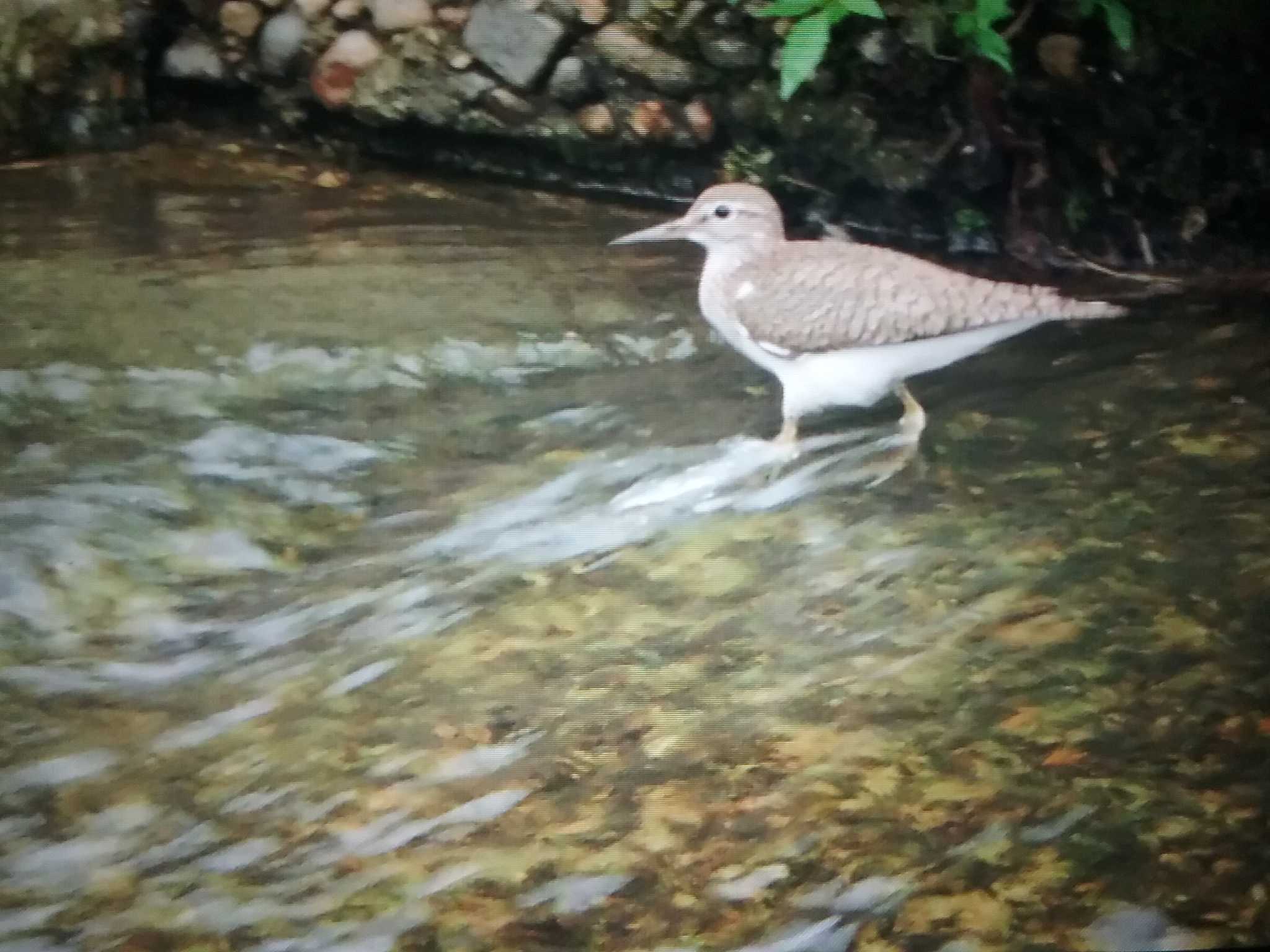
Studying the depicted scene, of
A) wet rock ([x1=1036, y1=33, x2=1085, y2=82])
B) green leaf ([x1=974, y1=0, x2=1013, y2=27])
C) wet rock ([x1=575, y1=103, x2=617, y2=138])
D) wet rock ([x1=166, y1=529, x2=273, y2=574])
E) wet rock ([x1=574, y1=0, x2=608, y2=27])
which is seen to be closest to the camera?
wet rock ([x1=166, y1=529, x2=273, y2=574])

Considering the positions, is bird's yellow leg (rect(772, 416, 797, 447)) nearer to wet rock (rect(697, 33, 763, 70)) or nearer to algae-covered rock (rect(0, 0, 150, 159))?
wet rock (rect(697, 33, 763, 70))

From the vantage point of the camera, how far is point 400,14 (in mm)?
2266

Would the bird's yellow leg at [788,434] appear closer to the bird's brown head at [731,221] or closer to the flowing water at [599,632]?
the flowing water at [599,632]

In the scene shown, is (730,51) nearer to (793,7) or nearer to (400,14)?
(793,7)

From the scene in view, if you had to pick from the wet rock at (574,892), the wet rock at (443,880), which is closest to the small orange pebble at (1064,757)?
the wet rock at (574,892)

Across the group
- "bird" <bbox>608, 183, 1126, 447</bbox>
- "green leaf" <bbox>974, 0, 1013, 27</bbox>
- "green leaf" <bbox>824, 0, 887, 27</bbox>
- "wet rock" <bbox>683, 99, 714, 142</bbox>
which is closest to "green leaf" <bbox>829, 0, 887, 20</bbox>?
"green leaf" <bbox>824, 0, 887, 27</bbox>

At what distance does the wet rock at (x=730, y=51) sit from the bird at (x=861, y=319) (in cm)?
53

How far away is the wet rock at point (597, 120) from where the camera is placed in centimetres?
216

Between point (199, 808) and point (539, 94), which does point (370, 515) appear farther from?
point (539, 94)

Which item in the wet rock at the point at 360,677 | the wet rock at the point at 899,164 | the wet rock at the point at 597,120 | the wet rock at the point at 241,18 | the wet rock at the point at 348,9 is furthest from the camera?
the wet rock at the point at 241,18

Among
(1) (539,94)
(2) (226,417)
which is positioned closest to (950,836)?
(2) (226,417)

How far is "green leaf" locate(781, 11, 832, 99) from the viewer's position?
158 cm

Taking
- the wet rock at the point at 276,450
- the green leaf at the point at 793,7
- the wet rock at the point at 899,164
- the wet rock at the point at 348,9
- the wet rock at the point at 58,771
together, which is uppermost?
the wet rock at the point at 348,9

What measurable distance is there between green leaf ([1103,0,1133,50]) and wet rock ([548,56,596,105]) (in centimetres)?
87
